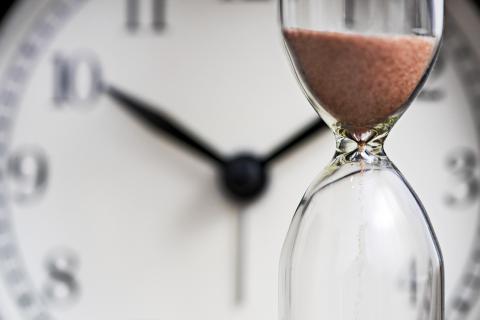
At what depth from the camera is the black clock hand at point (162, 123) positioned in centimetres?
103

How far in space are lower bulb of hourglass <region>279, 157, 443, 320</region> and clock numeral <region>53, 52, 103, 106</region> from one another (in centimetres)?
67

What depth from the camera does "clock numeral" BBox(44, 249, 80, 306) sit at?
107 centimetres

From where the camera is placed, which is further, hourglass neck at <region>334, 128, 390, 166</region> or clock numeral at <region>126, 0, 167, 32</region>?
clock numeral at <region>126, 0, 167, 32</region>

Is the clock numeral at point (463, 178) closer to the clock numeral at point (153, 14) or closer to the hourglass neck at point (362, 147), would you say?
the clock numeral at point (153, 14)

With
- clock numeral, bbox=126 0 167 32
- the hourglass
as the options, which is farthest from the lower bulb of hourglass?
clock numeral, bbox=126 0 167 32

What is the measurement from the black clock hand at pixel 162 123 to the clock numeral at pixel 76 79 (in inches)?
1.0

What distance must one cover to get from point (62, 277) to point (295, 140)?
333 mm

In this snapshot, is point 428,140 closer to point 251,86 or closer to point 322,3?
point 251,86

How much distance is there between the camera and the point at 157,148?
1.06m

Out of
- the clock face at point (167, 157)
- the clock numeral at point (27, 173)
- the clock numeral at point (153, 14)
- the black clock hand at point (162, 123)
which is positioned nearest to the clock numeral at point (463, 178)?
the clock face at point (167, 157)

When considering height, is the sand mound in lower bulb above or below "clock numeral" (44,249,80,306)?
below

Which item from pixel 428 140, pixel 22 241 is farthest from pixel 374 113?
pixel 22 241

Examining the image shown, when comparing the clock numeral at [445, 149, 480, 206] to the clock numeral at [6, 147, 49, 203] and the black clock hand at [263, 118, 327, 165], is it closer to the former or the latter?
the black clock hand at [263, 118, 327, 165]

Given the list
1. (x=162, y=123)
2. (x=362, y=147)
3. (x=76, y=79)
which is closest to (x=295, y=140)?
(x=162, y=123)
